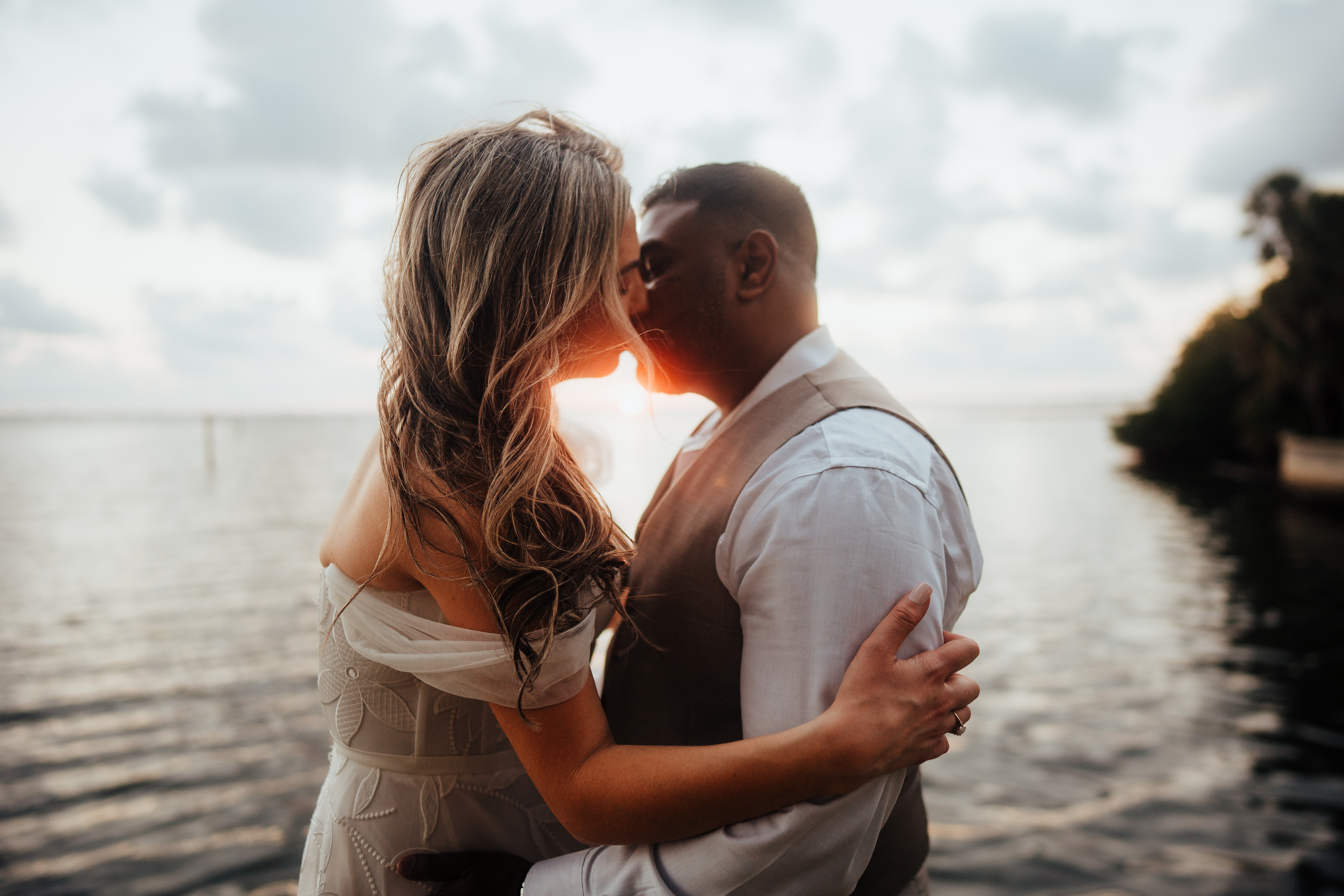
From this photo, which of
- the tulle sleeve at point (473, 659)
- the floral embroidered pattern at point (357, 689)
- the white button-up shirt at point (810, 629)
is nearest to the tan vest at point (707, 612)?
the white button-up shirt at point (810, 629)

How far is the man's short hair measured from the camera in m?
2.19

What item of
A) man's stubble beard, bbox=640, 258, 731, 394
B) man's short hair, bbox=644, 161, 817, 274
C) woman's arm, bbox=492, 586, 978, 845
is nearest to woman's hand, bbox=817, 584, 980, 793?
woman's arm, bbox=492, 586, 978, 845

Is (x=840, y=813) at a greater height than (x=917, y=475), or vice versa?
(x=917, y=475)

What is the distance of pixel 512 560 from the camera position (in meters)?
1.53

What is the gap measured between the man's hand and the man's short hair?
5.85 ft

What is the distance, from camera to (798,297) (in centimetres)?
227

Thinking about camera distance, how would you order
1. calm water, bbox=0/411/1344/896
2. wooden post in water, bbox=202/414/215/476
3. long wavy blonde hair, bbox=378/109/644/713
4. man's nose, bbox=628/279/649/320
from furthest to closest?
wooden post in water, bbox=202/414/215/476
calm water, bbox=0/411/1344/896
man's nose, bbox=628/279/649/320
long wavy blonde hair, bbox=378/109/644/713

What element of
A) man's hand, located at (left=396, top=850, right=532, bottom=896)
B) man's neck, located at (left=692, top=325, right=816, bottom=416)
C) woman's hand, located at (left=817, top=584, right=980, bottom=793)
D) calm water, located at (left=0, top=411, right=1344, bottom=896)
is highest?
man's neck, located at (left=692, top=325, right=816, bottom=416)

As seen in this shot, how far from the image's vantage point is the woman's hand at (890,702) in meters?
1.44

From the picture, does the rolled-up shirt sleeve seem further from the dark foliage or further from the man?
the dark foliage

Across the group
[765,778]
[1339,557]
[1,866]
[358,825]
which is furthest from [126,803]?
[1339,557]

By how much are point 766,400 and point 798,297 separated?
0.44 meters

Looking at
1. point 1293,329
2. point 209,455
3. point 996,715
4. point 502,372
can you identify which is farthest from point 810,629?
point 209,455

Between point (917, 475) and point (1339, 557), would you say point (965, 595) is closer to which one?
point (917, 475)
